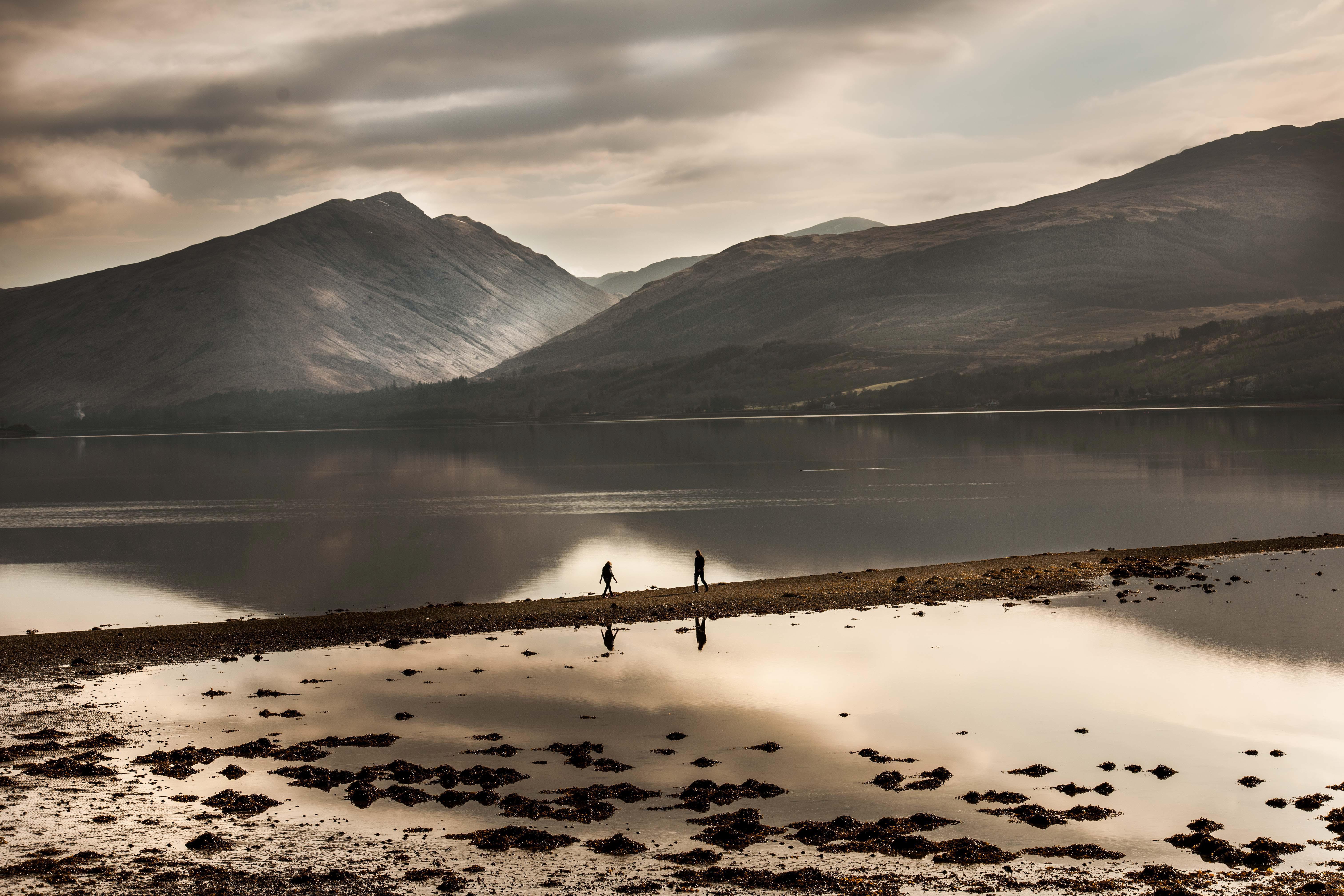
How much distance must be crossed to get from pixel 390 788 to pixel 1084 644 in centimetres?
2335

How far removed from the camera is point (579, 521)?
85.1 m

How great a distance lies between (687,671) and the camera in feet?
112

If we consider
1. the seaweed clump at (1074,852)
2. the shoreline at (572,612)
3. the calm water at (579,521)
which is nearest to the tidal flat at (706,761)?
the seaweed clump at (1074,852)

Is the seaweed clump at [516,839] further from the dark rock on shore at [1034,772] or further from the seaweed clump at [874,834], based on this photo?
the dark rock on shore at [1034,772]

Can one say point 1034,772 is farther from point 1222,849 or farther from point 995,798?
point 1222,849

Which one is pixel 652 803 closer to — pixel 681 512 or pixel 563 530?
pixel 563 530

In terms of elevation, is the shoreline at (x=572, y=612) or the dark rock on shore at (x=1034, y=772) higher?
the shoreline at (x=572, y=612)

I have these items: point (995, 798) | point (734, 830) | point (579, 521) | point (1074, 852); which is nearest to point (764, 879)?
point (734, 830)

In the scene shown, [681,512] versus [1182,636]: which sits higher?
[681,512]

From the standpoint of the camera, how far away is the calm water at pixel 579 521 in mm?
56688

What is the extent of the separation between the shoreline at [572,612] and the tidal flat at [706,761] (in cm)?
112

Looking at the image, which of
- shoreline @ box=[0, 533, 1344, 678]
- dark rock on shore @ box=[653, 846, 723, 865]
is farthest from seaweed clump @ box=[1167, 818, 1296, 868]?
shoreline @ box=[0, 533, 1344, 678]

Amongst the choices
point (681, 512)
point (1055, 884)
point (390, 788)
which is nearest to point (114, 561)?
point (681, 512)

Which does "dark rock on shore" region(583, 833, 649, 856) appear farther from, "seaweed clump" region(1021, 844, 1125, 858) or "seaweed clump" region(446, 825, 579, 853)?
"seaweed clump" region(1021, 844, 1125, 858)
